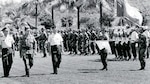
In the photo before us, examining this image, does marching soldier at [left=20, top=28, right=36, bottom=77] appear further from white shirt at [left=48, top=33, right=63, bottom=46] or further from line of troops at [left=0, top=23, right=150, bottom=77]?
white shirt at [left=48, top=33, right=63, bottom=46]

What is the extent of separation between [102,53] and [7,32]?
412cm

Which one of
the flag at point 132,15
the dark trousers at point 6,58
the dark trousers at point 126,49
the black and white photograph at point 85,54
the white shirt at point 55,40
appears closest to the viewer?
the black and white photograph at point 85,54

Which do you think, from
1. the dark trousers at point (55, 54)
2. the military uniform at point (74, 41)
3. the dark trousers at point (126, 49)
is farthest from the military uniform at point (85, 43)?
the dark trousers at point (55, 54)

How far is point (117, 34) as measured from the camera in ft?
82.4

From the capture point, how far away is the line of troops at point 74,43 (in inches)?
658

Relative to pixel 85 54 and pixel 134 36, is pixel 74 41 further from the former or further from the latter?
pixel 134 36

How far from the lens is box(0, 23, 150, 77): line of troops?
54.8 feet

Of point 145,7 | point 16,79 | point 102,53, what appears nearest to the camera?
point 16,79

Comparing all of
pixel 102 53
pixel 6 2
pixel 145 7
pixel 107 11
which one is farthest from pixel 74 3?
pixel 102 53

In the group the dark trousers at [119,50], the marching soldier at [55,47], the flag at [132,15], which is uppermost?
the flag at [132,15]

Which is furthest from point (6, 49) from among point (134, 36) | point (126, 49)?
point (126, 49)

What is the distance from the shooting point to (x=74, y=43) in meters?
33.0

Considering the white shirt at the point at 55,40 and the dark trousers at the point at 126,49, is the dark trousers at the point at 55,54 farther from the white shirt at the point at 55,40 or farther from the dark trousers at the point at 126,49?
the dark trousers at the point at 126,49

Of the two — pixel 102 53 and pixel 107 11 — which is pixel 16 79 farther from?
pixel 107 11
